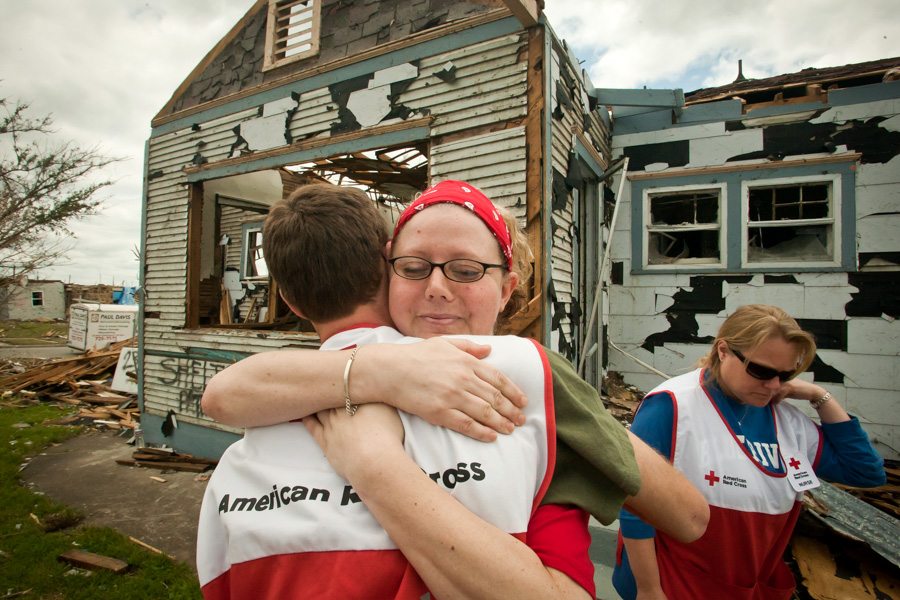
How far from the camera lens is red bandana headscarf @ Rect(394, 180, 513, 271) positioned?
4.06 feet

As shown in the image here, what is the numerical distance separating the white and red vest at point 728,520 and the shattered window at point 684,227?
4.69m

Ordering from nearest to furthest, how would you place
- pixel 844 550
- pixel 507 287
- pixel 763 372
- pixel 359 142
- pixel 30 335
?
pixel 507 287, pixel 763 372, pixel 844 550, pixel 359 142, pixel 30 335

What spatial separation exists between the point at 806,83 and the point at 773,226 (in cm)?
211

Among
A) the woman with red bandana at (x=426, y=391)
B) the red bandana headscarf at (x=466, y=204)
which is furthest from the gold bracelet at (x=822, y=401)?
the red bandana headscarf at (x=466, y=204)

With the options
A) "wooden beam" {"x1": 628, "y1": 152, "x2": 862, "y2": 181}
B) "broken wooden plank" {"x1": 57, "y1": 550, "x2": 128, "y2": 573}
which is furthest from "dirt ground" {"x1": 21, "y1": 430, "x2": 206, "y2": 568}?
"wooden beam" {"x1": 628, "y1": 152, "x2": 862, "y2": 181}

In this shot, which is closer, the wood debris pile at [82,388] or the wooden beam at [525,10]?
the wooden beam at [525,10]

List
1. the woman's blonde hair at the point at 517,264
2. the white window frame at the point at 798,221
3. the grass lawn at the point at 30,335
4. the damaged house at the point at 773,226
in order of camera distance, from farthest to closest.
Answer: the grass lawn at the point at 30,335 < the white window frame at the point at 798,221 < the damaged house at the point at 773,226 < the woman's blonde hair at the point at 517,264

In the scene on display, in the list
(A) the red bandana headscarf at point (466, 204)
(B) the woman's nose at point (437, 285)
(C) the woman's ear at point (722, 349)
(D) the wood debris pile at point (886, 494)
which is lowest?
(D) the wood debris pile at point (886, 494)

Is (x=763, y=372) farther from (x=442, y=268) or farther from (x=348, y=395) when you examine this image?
(x=348, y=395)

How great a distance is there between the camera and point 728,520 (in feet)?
6.29

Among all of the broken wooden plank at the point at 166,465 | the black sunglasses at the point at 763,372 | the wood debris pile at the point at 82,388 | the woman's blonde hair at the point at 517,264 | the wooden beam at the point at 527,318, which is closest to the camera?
the woman's blonde hair at the point at 517,264

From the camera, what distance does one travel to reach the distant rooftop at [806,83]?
5.71 m

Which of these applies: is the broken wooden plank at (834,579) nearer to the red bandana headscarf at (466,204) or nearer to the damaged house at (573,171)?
the damaged house at (573,171)

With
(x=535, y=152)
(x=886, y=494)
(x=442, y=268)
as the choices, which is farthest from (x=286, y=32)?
(x=886, y=494)
